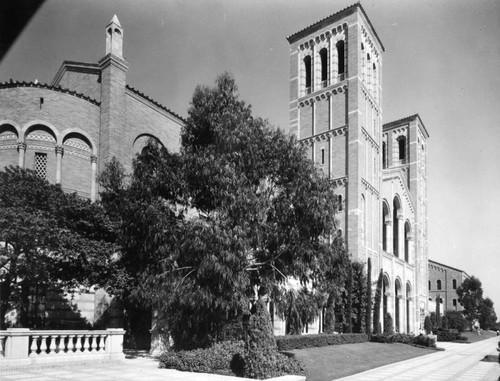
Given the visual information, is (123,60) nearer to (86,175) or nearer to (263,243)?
(86,175)

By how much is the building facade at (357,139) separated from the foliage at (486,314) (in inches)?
2062

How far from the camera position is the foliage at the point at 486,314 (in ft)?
324

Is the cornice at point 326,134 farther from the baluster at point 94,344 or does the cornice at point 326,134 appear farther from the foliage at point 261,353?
the baluster at point 94,344

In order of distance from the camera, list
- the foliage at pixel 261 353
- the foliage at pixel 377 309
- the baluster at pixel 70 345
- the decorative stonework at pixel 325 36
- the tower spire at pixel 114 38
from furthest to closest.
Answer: the decorative stonework at pixel 325 36, the foliage at pixel 377 309, the tower spire at pixel 114 38, the baluster at pixel 70 345, the foliage at pixel 261 353

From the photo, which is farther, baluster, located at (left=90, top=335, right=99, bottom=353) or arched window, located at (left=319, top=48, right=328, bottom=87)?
arched window, located at (left=319, top=48, right=328, bottom=87)

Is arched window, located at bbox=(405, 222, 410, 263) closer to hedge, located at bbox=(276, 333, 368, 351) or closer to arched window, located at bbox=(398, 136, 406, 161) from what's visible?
arched window, located at bbox=(398, 136, 406, 161)

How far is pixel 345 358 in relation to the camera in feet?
75.2

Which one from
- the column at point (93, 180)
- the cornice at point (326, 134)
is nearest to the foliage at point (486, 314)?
the cornice at point (326, 134)

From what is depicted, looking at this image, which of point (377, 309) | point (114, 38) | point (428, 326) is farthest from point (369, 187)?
point (114, 38)

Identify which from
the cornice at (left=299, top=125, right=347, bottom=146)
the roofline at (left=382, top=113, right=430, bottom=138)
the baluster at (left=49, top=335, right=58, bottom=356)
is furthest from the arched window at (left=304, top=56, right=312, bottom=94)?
the baluster at (left=49, top=335, right=58, bottom=356)

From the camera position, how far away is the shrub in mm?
15336

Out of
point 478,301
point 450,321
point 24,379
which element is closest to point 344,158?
point 24,379

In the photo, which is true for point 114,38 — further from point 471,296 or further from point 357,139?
point 471,296

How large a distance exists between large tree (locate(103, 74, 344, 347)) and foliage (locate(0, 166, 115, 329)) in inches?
54.2
